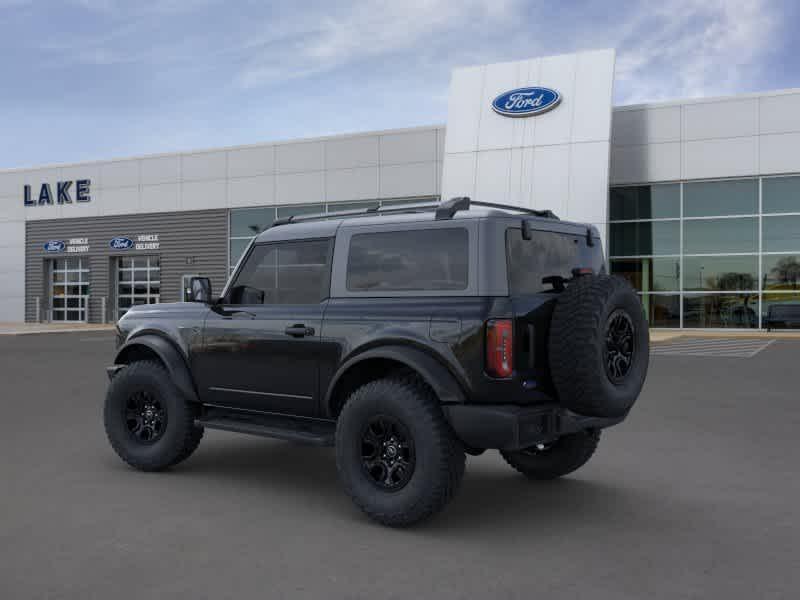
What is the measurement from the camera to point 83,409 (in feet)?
31.8

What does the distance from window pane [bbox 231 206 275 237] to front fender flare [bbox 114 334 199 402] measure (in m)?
27.3

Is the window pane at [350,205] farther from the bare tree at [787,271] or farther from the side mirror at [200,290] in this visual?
the side mirror at [200,290]

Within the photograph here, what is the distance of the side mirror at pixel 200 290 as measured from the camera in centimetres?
595

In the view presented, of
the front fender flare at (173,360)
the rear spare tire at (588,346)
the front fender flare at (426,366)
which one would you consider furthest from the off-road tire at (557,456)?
the front fender flare at (173,360)

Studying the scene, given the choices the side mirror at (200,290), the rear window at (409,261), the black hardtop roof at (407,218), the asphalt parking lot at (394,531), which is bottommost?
the asphalt parking lot at (394,531)

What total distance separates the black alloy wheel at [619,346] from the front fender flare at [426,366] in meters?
0.99

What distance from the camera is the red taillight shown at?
4.58 m

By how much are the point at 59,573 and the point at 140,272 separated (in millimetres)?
34524

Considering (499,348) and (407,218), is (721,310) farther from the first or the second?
(499,348)

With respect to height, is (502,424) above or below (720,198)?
below

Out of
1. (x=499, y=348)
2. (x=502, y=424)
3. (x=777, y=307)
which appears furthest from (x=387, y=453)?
(x=777, y=307)

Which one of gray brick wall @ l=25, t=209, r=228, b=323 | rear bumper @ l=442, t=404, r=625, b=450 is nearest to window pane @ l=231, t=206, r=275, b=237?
gray brick wall @ l=25, t=209, r=228, b=323

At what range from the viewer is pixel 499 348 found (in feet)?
15.0

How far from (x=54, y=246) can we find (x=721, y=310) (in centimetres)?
2956
